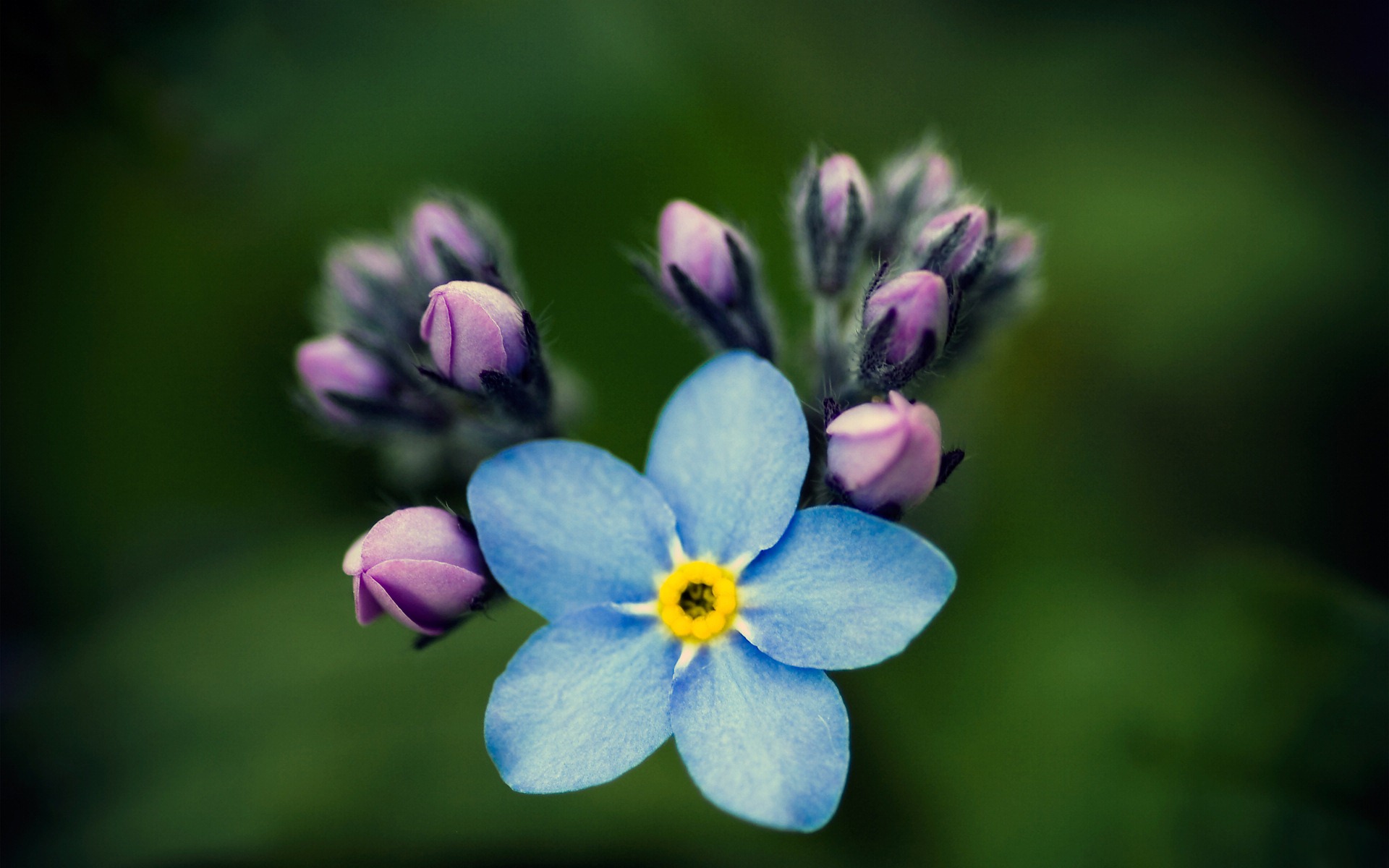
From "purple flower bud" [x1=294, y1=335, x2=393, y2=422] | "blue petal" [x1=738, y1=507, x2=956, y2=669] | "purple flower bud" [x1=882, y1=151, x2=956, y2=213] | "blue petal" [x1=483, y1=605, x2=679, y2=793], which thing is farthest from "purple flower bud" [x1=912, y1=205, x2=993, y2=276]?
"purple flower bud" [x1=294, y1=335, x2=393, y2=422]

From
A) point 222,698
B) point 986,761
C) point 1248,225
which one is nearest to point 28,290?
point 222,698

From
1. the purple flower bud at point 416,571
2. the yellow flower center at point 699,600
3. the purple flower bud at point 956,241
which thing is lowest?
the yellow flower center at point 699,600

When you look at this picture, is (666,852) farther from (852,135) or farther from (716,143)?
(852,135)

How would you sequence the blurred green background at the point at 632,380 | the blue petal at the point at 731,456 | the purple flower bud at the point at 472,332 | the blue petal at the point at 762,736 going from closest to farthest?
the blue petal at the point at 762,736 → the blue petal at the point at 731,456 → the purple flower bud at the point at 472,332 → the blurred green background at the point at 632,380

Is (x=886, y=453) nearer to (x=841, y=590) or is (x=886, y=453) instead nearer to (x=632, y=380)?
(x=841, y=590)

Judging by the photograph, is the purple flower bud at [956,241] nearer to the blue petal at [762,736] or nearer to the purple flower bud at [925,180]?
the purple flower bud at [925,180]

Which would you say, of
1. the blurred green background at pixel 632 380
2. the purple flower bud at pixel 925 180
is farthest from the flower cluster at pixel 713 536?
the blurred green background at pixel 632 380

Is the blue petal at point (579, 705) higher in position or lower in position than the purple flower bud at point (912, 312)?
lower
